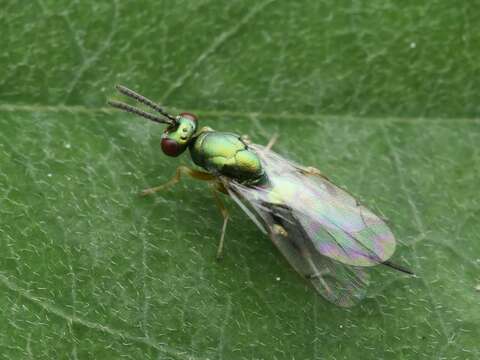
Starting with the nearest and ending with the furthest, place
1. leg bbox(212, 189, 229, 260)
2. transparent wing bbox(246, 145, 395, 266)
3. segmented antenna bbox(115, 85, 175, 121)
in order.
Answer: transparent wing bbox(246, 145, 395, 266) → leg bbox(212, 189, 229, 260) → segmented antenna bbox(115, 85, 175, 121)

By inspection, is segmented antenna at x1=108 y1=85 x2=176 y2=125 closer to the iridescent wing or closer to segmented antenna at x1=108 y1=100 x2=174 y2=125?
segmented antenna at x1=108 y1=100 x2=174 y2=125

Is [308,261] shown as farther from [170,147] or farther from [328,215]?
[170,147]

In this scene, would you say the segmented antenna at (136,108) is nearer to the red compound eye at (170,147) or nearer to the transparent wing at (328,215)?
the red compound eye at (170,147)

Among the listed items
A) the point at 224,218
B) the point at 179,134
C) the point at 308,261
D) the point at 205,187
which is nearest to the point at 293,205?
the point at 308,261

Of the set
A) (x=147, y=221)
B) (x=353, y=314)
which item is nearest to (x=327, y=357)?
(x=353, y=314)

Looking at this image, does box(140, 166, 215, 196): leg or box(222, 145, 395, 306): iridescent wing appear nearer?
box(222, 145, 395, 306): iridescent wing

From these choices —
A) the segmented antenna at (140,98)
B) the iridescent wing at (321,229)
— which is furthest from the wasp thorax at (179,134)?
the iridescent wing at (321,229)

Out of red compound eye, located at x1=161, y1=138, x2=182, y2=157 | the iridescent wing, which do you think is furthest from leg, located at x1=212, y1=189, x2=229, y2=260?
red compound eye, located at x1=161, y1=138, x2=182, y2=157
